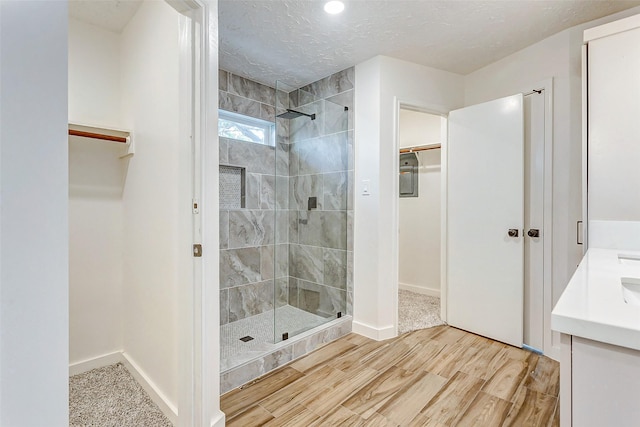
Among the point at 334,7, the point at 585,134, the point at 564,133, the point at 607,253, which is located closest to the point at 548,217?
the point at 564,133

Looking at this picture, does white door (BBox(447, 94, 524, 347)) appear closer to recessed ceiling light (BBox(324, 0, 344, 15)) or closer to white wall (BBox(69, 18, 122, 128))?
recessed ceiling light (BBox(324, 0, 344, 15))

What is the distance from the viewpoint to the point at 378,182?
8.54 feet

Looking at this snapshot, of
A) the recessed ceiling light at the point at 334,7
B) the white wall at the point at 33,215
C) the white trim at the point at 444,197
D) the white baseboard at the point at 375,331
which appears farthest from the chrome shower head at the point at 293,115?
the white wall at the point at 33,215

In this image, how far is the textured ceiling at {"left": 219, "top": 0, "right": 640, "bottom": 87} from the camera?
1.92 meters

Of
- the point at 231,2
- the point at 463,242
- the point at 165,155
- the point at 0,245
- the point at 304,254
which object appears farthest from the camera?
the point at 304,254

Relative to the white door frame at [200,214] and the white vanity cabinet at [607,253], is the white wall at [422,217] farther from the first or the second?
the white door frame at [200,214]

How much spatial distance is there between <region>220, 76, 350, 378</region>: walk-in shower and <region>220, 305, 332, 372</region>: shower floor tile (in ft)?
0.03

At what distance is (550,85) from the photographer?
2.29 meters

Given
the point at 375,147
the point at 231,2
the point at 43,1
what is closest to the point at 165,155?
the point at 231,2

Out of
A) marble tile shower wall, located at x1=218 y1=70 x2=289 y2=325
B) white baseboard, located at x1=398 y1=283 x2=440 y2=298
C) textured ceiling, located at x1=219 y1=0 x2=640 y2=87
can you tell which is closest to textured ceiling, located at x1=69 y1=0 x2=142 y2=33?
textured ceiling, located at x1=219 y1=0 x2=640 y2=87

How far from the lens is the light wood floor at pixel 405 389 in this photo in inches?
64.3

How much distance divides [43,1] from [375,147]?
7.73 ft

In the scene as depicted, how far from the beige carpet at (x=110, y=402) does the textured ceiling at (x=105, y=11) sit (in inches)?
92.9

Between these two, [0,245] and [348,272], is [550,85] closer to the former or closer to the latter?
[348,272]
